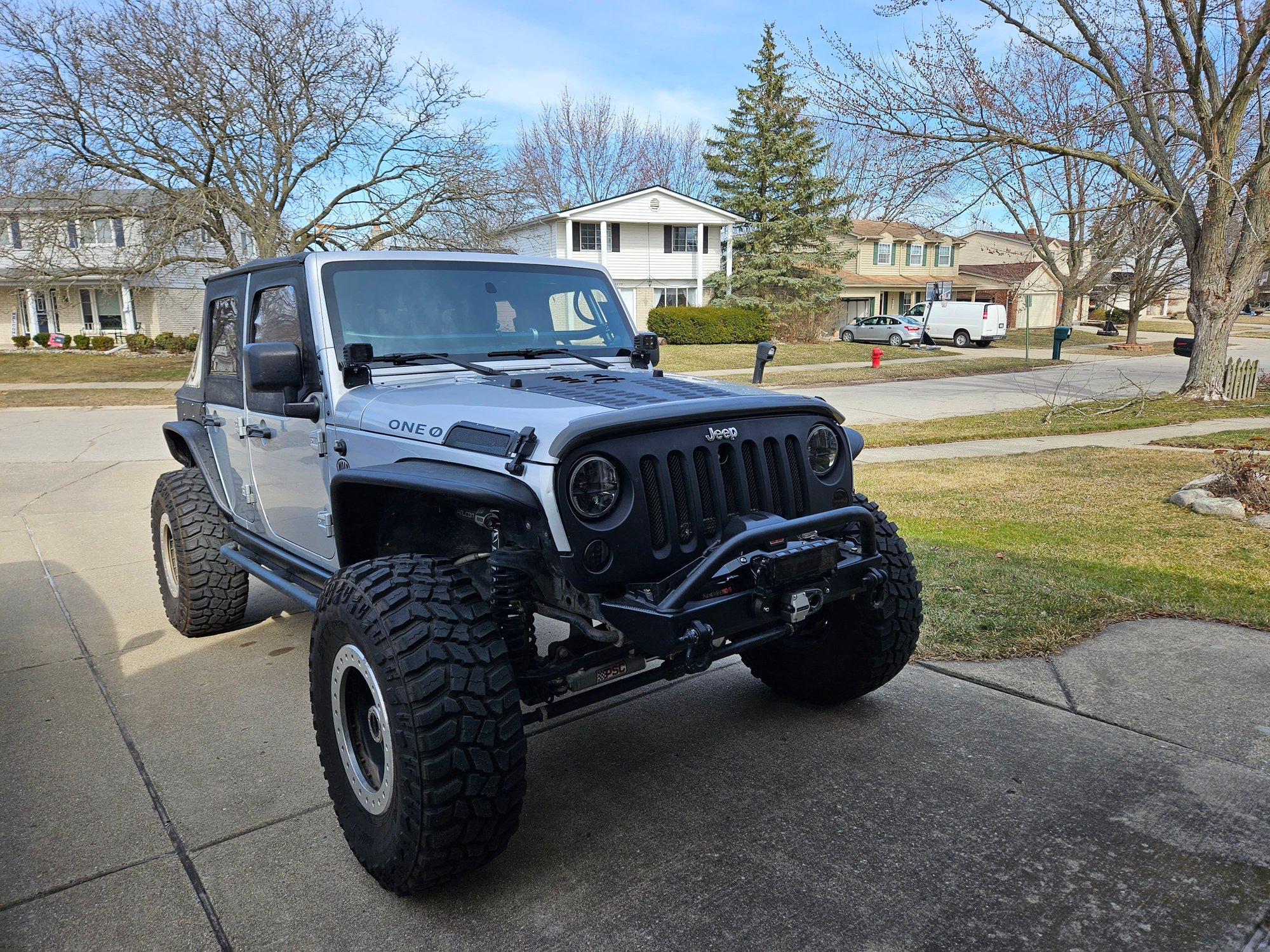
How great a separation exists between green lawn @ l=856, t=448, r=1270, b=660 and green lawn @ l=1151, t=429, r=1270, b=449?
1.68 m

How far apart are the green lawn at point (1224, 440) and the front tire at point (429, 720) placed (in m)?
11.0

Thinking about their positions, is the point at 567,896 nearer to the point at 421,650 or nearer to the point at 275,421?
the point at 421,650

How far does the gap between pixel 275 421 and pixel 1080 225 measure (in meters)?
38.2

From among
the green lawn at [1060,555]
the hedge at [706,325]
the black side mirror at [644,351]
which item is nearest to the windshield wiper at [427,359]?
the black side mirror at [644,351]

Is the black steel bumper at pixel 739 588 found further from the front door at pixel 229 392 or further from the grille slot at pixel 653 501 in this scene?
the front door at pixel 229 392

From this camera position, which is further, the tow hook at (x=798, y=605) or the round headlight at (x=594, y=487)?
the tow hook at (x=798, y=605)

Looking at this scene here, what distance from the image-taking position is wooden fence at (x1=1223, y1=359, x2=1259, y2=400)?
1619 centimetres

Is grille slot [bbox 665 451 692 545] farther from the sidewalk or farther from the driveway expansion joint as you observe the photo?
the sidewalk

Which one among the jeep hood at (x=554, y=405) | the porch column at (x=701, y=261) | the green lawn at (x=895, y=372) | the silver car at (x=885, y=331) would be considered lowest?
the green lawn at (x=895, y=372)

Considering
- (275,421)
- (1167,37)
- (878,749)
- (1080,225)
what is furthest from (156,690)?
(1080,225)

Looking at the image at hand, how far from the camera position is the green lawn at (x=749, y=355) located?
2908cm

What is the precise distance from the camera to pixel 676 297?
43.2 metres

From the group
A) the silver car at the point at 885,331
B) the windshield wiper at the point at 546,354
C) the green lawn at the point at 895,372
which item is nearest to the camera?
the windshield wiper at the point at 546,354

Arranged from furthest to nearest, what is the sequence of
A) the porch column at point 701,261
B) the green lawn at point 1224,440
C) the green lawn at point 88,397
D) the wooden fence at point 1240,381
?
1. the porch column at point 701,261
2. the green lawn at point 88,397
3. the wooden fence at point 1240,381
4. the green lawn at point 1224,440
